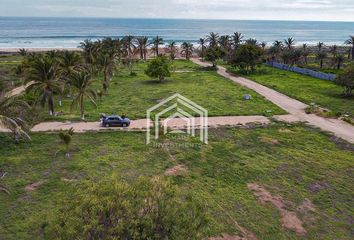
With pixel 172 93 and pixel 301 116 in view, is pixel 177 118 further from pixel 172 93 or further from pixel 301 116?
pixel 301 116

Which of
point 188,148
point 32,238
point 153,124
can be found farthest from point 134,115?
point 32,238

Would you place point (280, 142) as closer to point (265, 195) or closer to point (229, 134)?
point (229, 134)

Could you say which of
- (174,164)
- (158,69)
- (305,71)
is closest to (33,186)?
(174,164)

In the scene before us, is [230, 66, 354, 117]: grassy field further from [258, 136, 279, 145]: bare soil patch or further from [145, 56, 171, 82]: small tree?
[145, 56, 171, 82]: small tree

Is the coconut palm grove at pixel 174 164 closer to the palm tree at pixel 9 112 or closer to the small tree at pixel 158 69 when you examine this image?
the palm tree at pixel 9 112

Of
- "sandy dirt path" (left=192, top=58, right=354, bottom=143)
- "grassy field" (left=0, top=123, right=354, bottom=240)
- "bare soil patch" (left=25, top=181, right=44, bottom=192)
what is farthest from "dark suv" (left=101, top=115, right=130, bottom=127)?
"sandy dirt path" (left=192, top=58, right=354, bottom=143)

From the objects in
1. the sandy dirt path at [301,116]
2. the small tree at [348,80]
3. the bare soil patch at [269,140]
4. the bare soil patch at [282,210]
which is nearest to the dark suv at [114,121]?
the bare soil patch at [269,140]
